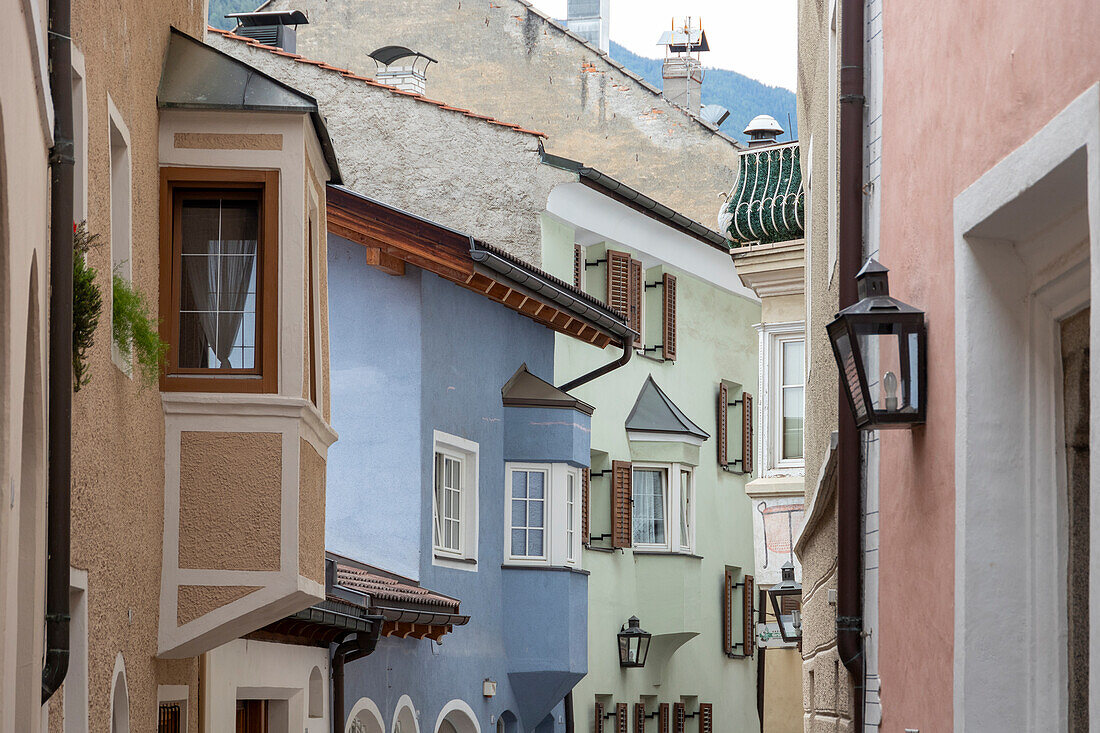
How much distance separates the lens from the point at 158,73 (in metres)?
9.59

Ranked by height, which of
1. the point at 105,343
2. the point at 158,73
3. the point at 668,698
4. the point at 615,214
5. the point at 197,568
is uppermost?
the point at 615,214

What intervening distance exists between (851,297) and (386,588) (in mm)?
7882

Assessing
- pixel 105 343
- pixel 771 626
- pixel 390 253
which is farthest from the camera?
pixel 771 626

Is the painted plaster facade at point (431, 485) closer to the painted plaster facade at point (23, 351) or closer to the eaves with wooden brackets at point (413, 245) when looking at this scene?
the eaves with wooden brackets at point (413, 245)

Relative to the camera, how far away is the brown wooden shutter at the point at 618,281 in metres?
26.2

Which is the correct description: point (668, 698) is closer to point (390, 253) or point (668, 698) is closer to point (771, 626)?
point (771, 626)

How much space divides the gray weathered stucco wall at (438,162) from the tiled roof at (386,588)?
8.25m

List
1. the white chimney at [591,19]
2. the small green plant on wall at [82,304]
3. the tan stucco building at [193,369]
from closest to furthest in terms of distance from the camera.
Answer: the small green plant on wall at [82,304] → the tan stucco building at [193,369] → the white chimney at [591,19]

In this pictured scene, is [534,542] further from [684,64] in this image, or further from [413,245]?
[684,64]

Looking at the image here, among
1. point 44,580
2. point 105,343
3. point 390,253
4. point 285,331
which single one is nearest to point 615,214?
point 390,253

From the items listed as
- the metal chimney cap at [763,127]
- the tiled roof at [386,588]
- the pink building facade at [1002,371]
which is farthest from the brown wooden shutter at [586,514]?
the pink building facade at [1002,371]

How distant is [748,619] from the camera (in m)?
30.2

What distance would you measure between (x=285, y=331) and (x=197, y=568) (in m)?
1.47

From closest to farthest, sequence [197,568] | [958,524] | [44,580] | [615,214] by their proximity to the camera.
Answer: [958,524]
[44,580]
[197,568]
[615,214]
